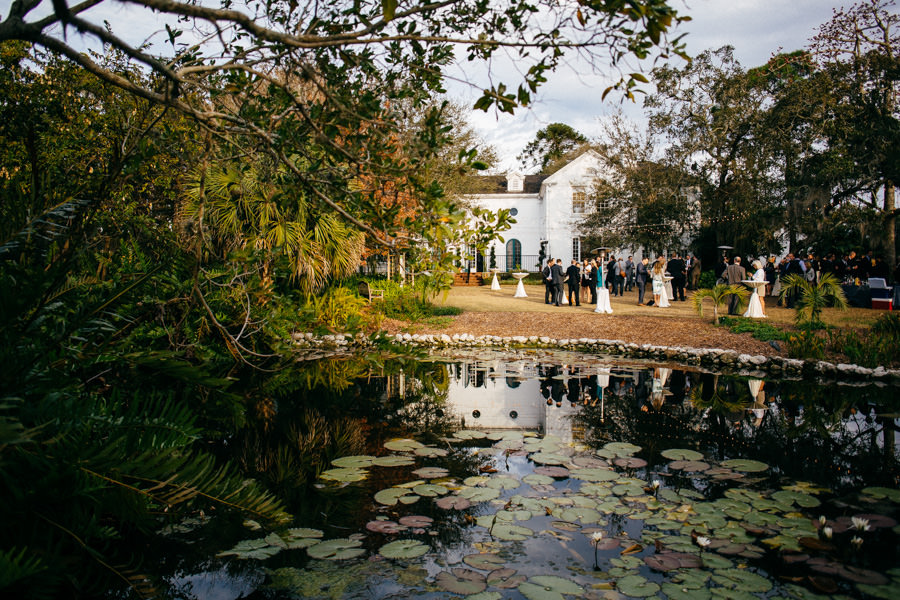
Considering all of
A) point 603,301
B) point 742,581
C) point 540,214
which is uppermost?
point 540,214

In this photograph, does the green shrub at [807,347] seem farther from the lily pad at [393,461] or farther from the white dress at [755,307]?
the lily pad at [393,461]

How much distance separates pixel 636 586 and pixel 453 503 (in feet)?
4.93

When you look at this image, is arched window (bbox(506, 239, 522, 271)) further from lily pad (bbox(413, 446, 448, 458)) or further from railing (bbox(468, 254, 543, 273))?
lily pad (bbox(413, 446, 448, 458))

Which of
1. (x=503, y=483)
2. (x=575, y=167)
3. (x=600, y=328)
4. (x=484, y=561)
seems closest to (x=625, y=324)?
(x=600, y=328)

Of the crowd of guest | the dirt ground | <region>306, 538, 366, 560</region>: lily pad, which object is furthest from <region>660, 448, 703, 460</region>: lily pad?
the crowd of guest

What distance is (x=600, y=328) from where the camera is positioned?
1452 cm

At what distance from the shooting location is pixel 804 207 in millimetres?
20125

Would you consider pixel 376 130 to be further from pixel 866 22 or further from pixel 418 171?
pixel 866 22

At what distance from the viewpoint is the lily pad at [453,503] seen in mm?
4148

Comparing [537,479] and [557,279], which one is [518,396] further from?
[557,279]

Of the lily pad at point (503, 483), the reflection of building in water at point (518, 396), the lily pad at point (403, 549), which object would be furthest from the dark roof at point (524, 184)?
the lily pad at point (403, 549)

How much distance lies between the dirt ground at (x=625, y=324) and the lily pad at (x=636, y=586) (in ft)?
30.9

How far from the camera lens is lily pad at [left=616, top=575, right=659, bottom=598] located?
2.99 meters

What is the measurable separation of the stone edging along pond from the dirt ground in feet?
2.20
